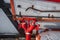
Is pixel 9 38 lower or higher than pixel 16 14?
lower

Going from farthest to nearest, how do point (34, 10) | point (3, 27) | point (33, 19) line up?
point (3, 27) < point (34, 10) < point (33, 19)

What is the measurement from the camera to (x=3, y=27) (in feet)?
9.76

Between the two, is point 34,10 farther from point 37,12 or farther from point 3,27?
point 3,27

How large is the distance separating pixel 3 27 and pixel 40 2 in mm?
738

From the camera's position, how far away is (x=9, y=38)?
9.87 feet

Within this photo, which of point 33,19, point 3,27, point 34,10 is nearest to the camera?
point 33,19

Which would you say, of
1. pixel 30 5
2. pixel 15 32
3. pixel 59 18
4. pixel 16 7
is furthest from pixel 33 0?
pixel 15 32

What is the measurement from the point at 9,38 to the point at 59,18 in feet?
2.81

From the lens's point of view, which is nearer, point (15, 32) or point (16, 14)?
point (16, 14)

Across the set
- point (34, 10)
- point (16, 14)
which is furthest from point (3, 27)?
point (34, 10)

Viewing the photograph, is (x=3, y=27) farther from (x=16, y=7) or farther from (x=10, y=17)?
(x=16, y=7)

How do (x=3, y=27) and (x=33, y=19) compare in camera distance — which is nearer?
(x=33, y=19)

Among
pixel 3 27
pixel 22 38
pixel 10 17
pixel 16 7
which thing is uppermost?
pixel 16 7

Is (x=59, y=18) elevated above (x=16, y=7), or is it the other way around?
(x=16, y=7)
